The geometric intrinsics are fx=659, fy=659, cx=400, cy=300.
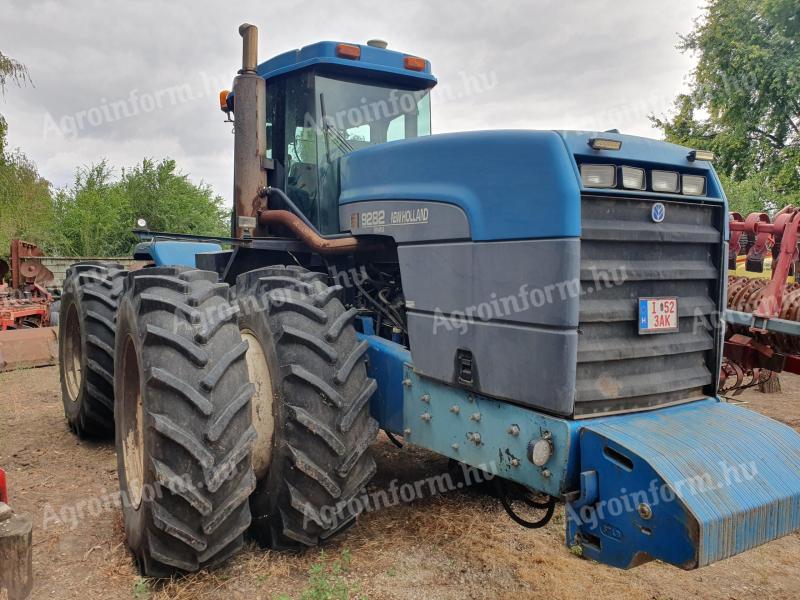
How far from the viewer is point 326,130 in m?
4.14

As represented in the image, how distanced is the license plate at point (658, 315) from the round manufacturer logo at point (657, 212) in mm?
368

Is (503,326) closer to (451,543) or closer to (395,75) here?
(451,543)

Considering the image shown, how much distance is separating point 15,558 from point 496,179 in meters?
2.35

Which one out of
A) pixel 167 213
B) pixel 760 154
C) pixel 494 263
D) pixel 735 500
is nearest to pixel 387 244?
pixel 494 263

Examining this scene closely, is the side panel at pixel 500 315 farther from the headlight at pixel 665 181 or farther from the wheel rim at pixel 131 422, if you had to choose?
the wheel rim at pixel 131 422

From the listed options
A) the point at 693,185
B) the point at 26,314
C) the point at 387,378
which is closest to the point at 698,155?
the point at 693,185

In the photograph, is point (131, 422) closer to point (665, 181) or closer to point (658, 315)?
point (658, 315)

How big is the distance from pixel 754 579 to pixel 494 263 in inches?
90.6

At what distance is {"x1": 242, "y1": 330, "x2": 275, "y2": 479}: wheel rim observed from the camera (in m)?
3.36

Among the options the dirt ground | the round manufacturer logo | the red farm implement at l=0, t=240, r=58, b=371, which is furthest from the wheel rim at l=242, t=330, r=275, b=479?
the red farm implement at l=0, t=240, r=58, b=371

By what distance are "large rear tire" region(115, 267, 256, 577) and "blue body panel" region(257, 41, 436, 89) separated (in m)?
1.68

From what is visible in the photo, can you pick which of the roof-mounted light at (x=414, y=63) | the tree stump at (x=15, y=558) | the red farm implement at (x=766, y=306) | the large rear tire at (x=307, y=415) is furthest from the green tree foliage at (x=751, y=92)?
the tree stump at (x=15, y=558)

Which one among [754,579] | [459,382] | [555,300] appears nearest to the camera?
[555,300]

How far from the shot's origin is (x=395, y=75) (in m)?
4.35
